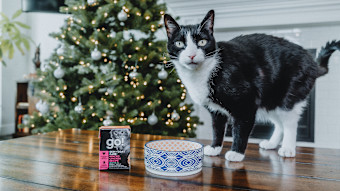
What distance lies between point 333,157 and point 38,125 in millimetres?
1985

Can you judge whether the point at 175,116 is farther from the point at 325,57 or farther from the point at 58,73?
the point at 325,57

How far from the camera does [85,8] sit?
6.27ft

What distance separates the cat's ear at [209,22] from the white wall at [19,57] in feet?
10.1

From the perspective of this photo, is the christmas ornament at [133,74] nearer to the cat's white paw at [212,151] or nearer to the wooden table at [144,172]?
the wooden table at [144,172]

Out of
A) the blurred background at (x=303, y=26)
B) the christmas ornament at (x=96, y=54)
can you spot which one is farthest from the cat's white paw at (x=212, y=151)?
the blurred background at (x=303, y=26)

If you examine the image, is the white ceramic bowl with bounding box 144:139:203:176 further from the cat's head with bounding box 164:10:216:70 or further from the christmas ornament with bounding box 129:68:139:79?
the christmas ornament with bounding box 129:68:139:79

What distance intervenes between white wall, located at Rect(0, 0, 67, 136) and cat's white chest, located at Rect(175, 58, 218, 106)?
3.05 m

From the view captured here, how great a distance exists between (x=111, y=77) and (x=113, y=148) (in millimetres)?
1149

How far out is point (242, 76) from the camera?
0.75 meters

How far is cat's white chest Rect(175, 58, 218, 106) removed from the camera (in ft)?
2.45

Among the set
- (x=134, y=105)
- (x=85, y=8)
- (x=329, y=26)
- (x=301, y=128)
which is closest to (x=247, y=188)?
(x=134, y=105)

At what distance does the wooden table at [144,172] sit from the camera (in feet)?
1.77

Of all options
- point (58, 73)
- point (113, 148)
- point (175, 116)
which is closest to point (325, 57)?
point (113, 148)

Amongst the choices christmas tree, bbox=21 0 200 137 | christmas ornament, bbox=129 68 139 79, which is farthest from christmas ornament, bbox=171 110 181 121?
christmas ornament, bbox=129 68 139 79
